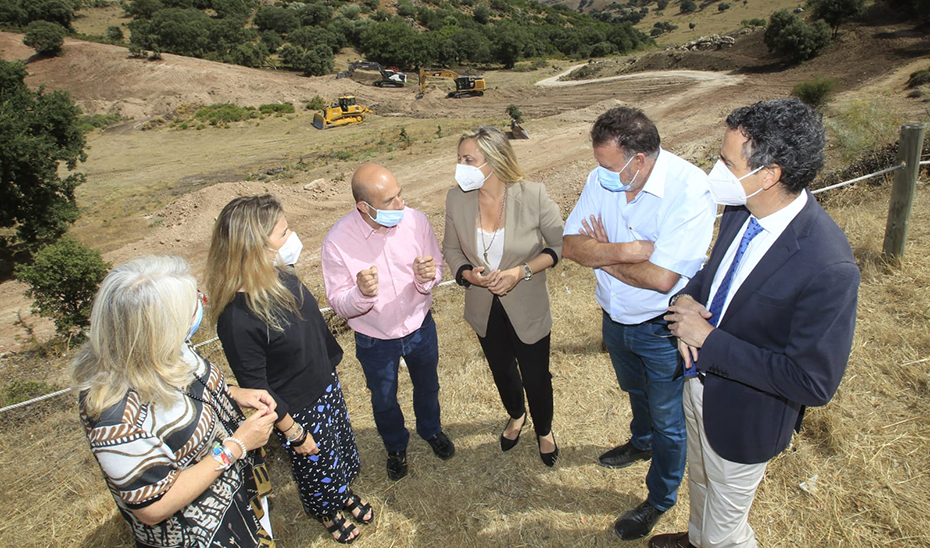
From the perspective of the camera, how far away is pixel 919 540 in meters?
2.55

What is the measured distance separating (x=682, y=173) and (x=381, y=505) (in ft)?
8.78

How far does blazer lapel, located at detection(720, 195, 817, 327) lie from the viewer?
1761 millimetres

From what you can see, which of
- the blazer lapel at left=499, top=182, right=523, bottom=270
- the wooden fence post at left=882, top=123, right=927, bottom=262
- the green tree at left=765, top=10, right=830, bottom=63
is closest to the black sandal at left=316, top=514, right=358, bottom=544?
the blazer lapel at left=499, top=182, right=523, bottom=270

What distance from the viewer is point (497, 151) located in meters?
2.90

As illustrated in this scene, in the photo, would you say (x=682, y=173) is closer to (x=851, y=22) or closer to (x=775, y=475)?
(x=775, y=475)

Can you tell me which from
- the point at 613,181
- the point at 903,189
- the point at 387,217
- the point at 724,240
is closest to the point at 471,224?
the point at 387,217

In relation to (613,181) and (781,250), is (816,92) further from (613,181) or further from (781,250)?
(781,250)

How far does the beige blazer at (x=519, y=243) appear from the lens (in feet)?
9.82

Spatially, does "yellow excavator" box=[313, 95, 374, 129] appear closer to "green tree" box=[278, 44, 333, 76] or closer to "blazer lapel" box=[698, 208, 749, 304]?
"green tree" box=[278, 44, 333, 76]

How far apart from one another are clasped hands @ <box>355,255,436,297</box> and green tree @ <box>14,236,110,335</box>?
25.3 ft

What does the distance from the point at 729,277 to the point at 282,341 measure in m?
2.04

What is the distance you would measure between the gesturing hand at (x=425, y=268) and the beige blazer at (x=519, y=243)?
0.15m

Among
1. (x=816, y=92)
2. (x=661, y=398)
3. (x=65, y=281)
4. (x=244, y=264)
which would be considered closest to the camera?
(x=244, y=264)

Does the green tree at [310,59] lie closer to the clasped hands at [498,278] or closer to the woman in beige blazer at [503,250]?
the woman in beige blazer at [503,250]
